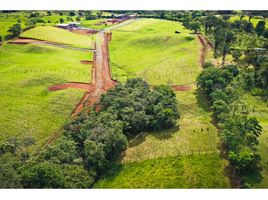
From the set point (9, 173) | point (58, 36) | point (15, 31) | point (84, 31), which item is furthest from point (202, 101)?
point (15, 31)

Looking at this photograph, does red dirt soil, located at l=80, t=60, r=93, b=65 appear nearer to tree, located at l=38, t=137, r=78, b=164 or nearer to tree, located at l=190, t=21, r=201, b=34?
tree, located at l=190, t=21, r=201, b=34

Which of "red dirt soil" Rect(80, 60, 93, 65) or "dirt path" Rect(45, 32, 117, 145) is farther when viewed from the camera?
"red dirt soil" Rect(80, 60, 93, 65)

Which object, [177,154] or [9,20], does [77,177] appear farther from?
[9,20]

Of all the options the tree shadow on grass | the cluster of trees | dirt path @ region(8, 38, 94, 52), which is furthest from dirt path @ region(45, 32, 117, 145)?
the cluster of trees

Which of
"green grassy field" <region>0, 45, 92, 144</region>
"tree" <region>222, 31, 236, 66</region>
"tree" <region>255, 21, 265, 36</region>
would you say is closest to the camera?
"green grassy field" <region>0, 45, 92, 144</region>

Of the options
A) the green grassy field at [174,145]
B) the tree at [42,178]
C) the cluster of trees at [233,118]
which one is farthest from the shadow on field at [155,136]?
the tree at [42,178]

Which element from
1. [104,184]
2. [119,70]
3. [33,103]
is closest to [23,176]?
[104,184]

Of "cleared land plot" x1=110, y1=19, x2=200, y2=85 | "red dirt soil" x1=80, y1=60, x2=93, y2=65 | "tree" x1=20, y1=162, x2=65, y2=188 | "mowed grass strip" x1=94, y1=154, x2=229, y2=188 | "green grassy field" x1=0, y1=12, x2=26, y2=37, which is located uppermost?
"green grassy field" x1=0, y1=12, x2=26, y2=37
